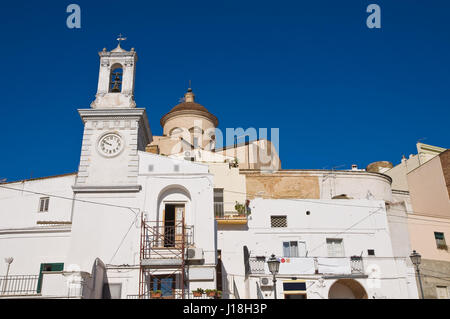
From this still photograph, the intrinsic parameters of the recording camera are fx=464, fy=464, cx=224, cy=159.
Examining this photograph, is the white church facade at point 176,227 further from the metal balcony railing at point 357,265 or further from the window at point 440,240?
the window at point 440,240

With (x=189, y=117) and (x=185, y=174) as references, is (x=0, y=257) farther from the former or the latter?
(x=189, y=117)

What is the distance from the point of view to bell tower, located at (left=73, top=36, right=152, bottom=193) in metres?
22.6

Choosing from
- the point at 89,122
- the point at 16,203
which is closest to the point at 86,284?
the point at 89,122

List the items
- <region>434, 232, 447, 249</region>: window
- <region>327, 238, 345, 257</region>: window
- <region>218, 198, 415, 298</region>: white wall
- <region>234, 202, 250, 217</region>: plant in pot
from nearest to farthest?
1. <region>218, 198, 415, 298</region>: white wall
2. <region>234, 202, 250, 217</region>: plant in pot
3. <region>327, 238, 345, 257</region>: window
4. <region>434, 232, 447, 249</region>: window

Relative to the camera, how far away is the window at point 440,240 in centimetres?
3204

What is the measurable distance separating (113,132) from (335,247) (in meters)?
15.3

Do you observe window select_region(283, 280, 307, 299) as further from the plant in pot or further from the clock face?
the clock face

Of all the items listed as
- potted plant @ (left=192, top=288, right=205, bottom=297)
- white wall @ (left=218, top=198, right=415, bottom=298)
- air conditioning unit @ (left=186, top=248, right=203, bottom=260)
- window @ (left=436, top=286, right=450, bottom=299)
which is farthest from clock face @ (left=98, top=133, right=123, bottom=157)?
window @ (left=436, top=286, right=450, bottom=299)

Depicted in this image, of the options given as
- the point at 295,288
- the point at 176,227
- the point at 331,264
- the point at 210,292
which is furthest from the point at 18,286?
the point at 331,264

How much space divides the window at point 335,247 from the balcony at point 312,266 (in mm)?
975

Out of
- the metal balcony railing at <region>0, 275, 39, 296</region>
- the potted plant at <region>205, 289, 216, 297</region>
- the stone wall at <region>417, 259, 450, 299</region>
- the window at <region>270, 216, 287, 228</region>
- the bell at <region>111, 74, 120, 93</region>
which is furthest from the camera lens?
the stone wall at <region>417, 259, 450, 299</region>

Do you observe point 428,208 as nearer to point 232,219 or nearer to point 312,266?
point 312,266

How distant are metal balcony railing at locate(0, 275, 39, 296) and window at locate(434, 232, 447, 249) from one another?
2578cm
